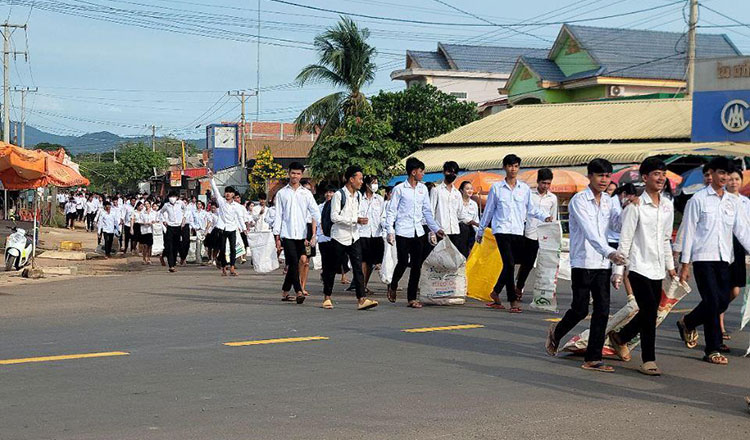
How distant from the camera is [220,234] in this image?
20.8 metres

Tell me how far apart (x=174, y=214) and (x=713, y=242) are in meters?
15.6

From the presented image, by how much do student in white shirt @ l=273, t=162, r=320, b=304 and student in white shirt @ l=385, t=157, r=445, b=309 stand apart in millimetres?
1258

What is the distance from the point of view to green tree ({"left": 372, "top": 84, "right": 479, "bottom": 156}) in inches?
1747

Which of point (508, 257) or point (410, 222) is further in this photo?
point (410, 222)

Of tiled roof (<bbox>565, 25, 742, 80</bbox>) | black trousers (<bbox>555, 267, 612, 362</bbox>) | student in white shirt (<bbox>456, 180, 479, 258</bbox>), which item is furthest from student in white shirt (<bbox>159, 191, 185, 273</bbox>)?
tiled roof (<bbox>565, 25, 742, 80</bbox>)

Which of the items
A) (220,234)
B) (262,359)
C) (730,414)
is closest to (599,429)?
(730,414)

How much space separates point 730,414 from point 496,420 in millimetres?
1712

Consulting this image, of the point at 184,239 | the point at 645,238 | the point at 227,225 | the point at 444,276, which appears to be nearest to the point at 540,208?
the point at 444,276

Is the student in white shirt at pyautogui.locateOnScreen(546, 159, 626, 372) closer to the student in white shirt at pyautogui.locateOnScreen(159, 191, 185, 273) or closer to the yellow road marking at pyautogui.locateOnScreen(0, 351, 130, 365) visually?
the yellow road marking at pyautogui.locateOnScreen(0, 351, 130, 365)

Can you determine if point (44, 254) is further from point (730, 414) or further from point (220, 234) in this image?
point (730, 414)

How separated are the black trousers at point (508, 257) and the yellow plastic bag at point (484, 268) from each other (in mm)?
337

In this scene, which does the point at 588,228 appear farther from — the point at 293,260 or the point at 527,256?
the point at 293,260

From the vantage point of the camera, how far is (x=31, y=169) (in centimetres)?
1931

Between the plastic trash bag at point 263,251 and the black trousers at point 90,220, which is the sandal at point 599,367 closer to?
the plastic trash bag at point 263,251
